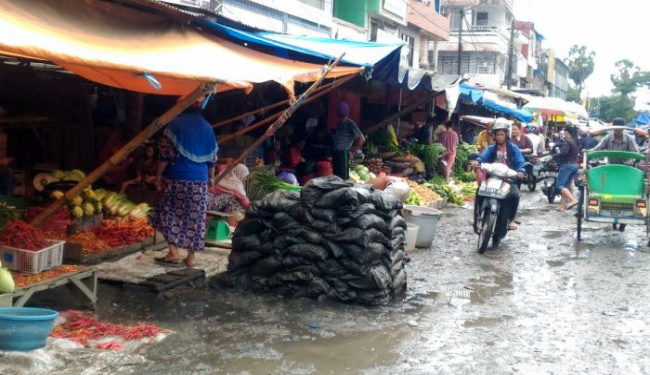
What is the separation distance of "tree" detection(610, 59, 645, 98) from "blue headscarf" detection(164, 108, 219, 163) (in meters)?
88.1

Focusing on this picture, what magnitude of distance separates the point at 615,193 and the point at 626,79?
83408mm

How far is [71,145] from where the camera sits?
32.2ft

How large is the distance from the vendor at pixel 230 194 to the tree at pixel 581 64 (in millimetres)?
94007

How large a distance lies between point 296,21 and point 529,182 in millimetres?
9002

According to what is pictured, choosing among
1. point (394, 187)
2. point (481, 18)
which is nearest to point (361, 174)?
point (394, 187)

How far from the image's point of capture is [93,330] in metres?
5.19

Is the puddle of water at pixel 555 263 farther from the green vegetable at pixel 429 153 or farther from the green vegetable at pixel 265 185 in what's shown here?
the green vegetable at pixel 429 153

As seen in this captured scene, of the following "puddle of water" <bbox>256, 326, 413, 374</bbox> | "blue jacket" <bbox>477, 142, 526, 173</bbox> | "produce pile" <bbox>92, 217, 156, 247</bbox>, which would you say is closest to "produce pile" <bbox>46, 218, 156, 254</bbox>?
"produce pile" <bbox>92, 217, 156, 247</bbox>

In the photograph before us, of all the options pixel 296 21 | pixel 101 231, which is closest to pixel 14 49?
pixel 101 231

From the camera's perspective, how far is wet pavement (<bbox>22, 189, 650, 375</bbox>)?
4.98 metres

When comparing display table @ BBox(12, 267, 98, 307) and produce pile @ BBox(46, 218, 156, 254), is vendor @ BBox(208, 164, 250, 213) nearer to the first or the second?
produce pile @ BBox(46, 218, 156, 254)

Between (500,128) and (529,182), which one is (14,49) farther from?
(529,182)

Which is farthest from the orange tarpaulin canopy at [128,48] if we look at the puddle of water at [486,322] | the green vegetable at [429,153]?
the green vegetable at [429,153]

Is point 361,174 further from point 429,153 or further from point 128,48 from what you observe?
point 128,48
